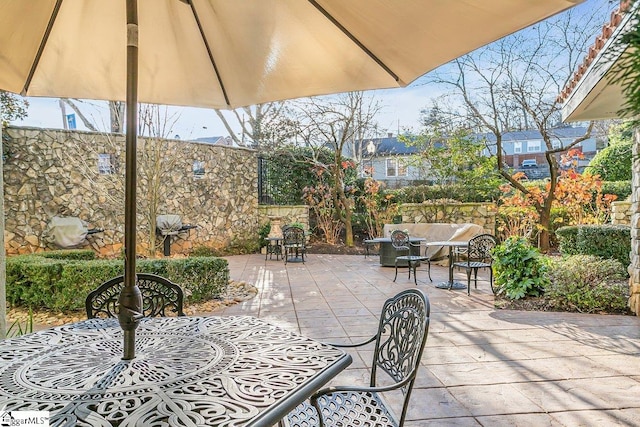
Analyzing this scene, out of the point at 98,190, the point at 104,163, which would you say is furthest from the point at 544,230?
the point at 104,163

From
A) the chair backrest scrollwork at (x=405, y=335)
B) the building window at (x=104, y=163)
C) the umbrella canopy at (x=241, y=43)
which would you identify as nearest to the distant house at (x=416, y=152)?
the building window at (x=104, y=163)

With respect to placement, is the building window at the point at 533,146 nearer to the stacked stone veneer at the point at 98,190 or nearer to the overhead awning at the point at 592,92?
the stacked stone veneer at the point at 98,190

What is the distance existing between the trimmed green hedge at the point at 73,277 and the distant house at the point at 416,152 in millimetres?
6793

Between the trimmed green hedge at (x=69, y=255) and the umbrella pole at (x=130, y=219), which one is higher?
the umbrella pole at (x=130, y=219)

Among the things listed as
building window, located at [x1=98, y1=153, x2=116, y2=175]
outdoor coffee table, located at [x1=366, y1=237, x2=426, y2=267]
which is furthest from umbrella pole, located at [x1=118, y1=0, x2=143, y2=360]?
building window, located at [x1=98, y1=153, x2=116, y2=175]

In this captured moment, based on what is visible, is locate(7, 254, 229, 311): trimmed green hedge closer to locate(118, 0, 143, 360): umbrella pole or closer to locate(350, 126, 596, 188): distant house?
locate(118, 0, 143, 360): umbrella pole

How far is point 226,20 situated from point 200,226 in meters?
8.19

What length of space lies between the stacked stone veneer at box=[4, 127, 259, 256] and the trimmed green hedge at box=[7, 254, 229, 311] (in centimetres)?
165

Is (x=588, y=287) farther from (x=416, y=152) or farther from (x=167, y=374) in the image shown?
(x=416, y=152)

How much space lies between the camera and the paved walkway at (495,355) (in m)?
2.12

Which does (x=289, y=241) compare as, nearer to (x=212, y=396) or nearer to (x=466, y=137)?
(x=466, y=137)

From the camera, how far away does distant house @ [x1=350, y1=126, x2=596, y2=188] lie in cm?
1041
